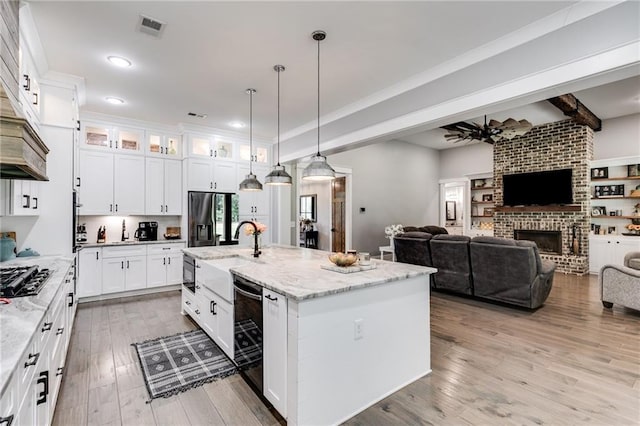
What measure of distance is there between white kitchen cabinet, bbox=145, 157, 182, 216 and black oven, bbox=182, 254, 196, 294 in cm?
191

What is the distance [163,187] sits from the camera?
17.9ft

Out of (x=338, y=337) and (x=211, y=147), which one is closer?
(x=338, y=337)

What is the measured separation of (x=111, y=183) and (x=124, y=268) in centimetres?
136

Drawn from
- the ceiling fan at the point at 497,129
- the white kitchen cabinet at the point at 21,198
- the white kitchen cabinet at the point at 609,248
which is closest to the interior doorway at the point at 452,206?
the white kitchen cabinet at the point at 609,248

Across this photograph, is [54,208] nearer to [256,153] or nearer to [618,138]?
[256,153]

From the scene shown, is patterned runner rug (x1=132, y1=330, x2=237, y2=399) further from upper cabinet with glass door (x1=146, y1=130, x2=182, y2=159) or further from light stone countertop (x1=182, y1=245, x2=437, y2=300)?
upper cabinet with glass door (x1=146, y1=130, x2=182, y2=159)

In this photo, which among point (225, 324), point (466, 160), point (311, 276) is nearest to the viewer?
point (311, 276)

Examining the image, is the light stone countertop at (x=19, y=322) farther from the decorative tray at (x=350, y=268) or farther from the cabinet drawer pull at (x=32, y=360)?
the decorative tray at (x=350, y=268)

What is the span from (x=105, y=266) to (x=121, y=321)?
4.27 feet

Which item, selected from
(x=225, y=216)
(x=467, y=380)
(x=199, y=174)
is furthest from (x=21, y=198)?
(x=467, y=380)

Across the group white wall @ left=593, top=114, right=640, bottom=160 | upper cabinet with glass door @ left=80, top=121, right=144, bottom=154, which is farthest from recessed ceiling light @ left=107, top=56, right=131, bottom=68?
white wall @ left=593, top=114, right=640, bottom=160

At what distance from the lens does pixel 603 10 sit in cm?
228

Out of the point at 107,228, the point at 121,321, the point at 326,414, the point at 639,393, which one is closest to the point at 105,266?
the point at 107,228

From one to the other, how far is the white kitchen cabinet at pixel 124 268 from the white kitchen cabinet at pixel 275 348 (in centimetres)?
383
